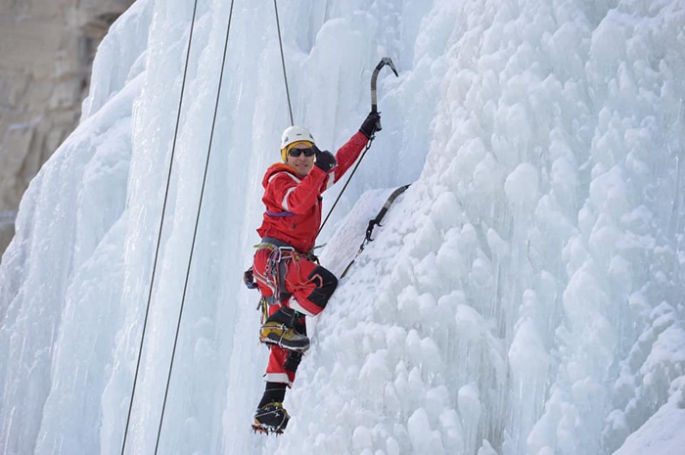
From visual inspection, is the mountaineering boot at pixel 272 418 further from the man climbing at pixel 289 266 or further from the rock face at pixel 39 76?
the rock face at pixel 39 76

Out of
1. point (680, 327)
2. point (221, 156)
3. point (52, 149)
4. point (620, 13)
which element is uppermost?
Result: point (52, 149)

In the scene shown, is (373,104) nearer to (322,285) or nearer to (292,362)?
(322,285)

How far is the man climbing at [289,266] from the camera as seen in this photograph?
155 inches

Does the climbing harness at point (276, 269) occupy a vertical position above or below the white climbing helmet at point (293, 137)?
below

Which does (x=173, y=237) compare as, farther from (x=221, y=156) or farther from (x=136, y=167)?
(x=136, y=167)

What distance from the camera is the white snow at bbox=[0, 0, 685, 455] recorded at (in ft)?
9.31

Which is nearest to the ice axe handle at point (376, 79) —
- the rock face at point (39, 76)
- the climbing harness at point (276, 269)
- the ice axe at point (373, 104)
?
the ice axe at point (373, 104)

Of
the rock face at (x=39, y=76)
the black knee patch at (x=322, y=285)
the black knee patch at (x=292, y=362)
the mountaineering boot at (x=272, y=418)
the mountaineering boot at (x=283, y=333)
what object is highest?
the rock face at (x=39, y=76)

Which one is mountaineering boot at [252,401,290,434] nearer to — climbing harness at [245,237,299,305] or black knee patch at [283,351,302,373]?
black knee patch at [283,351,302,373]

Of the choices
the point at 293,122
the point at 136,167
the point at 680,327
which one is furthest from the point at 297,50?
the point at 680,327

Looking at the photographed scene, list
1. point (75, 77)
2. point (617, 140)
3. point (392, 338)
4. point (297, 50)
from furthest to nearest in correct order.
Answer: point (75, 77)
point (297, 50)
point (392, 338)
point (617, 140)

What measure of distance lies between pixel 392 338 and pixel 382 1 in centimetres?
224

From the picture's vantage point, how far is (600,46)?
3064 millimetres

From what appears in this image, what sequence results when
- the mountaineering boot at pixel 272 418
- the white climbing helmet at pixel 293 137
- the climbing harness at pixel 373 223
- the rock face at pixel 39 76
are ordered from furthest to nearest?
the rock face at pixel 39 76, the white climbing helmet at pixel 293 137, the climbing harness at pixel 373 223, the mountaineering boot at pixel 272 418
